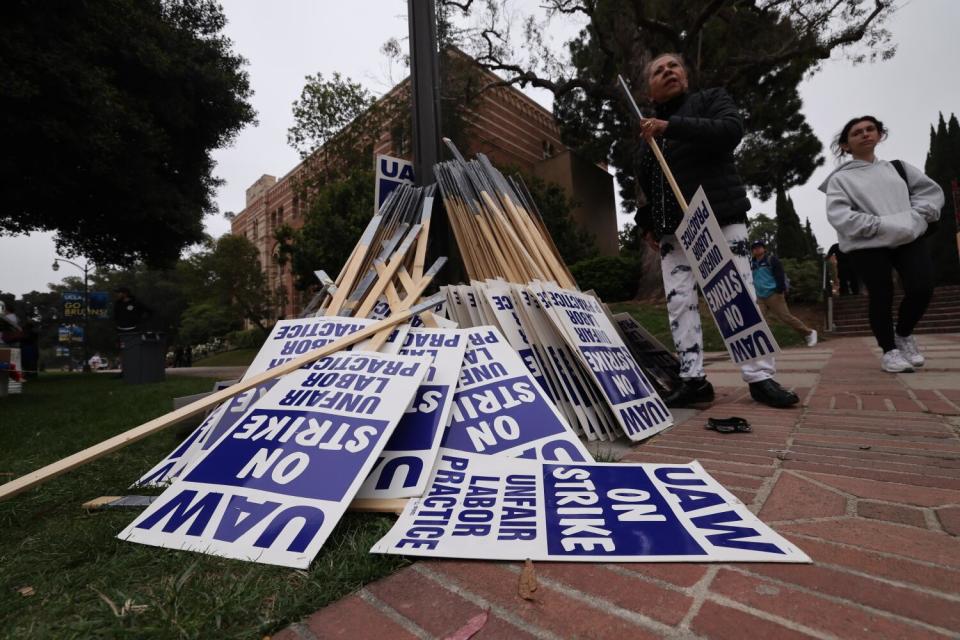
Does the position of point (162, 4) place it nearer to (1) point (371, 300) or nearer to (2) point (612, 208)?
(1) point (371, 300)

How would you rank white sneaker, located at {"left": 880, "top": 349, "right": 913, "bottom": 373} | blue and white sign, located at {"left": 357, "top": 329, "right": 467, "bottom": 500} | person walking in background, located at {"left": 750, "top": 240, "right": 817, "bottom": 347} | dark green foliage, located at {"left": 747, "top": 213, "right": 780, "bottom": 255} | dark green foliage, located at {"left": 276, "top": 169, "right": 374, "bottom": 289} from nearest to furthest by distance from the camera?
blue and white sign, located at {"left": 357, "top": 329, "right": 467, "bottom": 500}, white sneaker, located at {"left": 880, "top": 349, "right": 913, "bottom": 373}, person walking in background, located at {"left": 750, "top": 240, "right": 817, "bottom": 347}, dark green foliage, located at {"left": 276, "top": 169, "right": 374, "bottom": 289}, dark green foliage, located at {"left": 747, "top": 213, "right": 780, "bottom": 255}

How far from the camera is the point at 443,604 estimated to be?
766 mm

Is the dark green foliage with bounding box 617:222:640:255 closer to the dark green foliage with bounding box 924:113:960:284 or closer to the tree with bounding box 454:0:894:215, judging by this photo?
the tree with bounding box 454:0:894:215

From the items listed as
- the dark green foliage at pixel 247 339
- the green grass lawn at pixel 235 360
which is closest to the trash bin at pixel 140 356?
the green grass lawn at pixel 235 360

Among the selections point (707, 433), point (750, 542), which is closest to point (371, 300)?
point (707, 433)

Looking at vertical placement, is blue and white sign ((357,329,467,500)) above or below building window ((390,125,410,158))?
below

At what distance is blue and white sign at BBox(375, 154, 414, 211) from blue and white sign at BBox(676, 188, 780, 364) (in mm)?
1760

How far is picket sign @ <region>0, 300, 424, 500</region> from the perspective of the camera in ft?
3.68

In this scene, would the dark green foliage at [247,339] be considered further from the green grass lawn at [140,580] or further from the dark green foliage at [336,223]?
the green grass lawn at [140,580]

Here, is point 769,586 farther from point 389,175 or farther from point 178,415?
point 389,175

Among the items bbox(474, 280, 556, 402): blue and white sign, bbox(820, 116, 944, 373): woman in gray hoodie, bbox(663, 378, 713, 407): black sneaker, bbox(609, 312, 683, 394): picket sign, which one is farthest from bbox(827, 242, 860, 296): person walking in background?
bbox(474, 280, 556, 402): blue and white sign

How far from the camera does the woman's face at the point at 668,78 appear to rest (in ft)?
8.04

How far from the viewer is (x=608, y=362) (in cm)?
203

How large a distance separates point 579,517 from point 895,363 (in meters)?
3.33
